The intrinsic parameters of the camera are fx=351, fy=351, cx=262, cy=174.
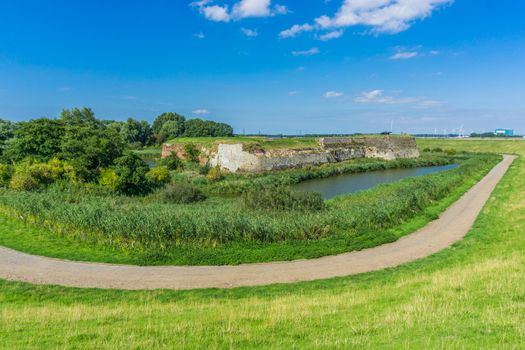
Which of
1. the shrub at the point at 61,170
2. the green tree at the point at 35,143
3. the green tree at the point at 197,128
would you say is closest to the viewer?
the shrub at the point at 61,170

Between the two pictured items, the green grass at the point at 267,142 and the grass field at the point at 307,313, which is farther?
the green grass at the point at 267,142

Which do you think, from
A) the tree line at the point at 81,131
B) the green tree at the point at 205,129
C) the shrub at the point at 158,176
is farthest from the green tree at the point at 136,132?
the shrub at the point at 158,176

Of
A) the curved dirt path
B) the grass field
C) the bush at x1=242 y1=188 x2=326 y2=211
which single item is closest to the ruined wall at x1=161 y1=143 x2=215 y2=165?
the bush at x1=242 y1=188 x2=326 y2=211

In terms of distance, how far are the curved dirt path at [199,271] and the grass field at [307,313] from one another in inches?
26.1

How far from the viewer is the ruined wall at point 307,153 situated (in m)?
43.2

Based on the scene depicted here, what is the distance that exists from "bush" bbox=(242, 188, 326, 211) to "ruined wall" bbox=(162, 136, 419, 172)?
21.2 meters

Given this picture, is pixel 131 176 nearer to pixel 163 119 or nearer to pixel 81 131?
pixel 81 131

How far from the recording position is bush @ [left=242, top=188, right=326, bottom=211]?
20188 millimetres

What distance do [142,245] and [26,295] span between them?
453 cm

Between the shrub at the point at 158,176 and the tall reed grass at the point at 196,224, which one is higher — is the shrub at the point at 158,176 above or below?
above

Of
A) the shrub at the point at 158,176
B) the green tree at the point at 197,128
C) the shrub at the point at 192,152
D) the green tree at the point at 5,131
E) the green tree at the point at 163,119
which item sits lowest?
the shrub at the point at 158,176

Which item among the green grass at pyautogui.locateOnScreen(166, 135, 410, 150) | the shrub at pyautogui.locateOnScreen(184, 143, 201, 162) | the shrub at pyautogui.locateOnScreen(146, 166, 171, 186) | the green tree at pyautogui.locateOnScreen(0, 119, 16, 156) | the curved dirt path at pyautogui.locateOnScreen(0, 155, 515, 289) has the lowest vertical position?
the curved dirt path at pyautogui.locateOnScreen(0, 155, 515, 289)

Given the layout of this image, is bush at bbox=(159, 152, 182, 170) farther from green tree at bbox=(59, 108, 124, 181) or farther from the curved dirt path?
the curved dirt path

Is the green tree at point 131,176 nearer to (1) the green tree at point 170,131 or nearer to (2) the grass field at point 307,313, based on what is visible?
(2) the grass field at point 307,313
